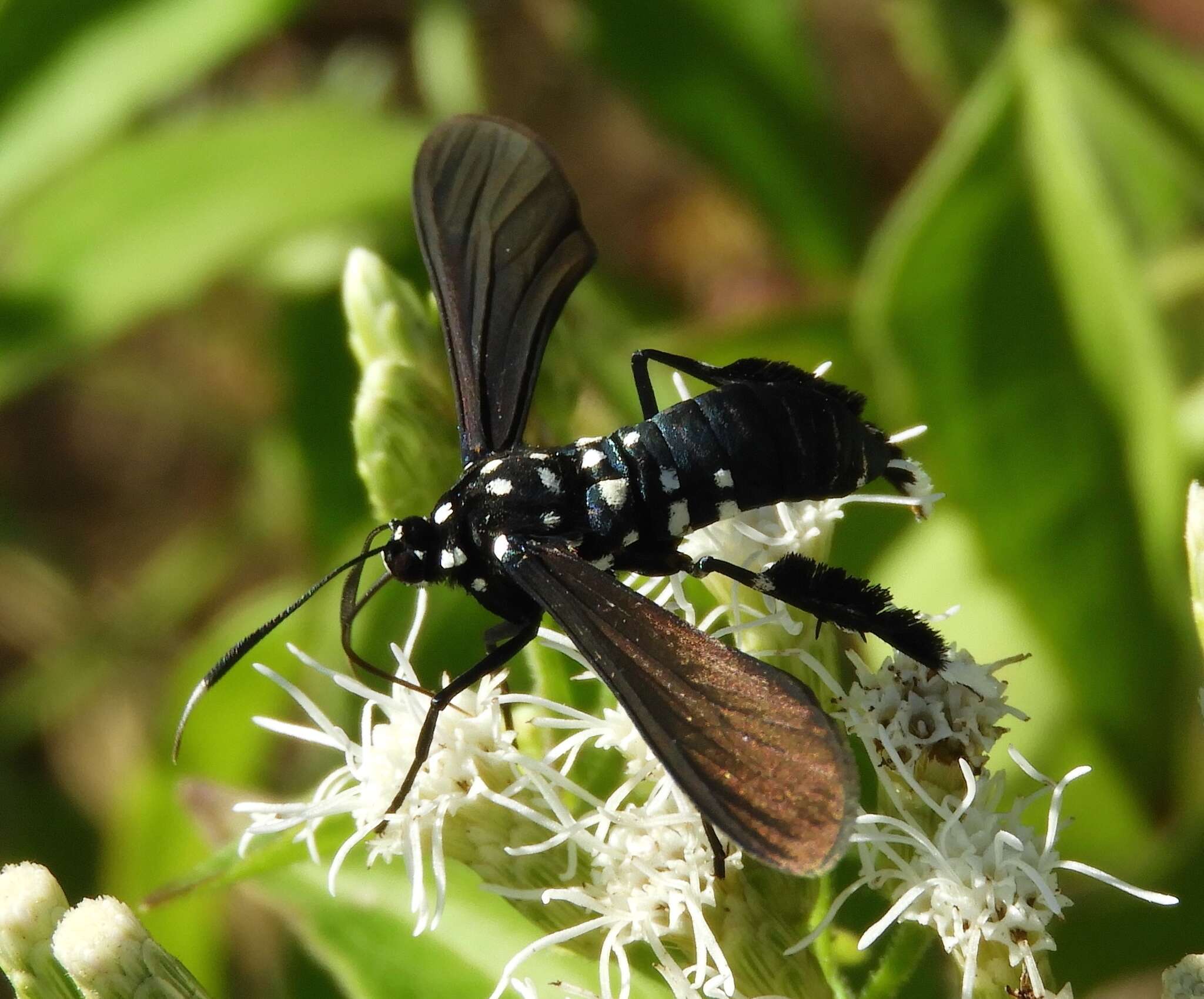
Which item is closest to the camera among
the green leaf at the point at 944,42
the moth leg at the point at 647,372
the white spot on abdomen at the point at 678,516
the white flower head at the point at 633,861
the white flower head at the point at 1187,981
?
the white flower head at the point at 1187,981

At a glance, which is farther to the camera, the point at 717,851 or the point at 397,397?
the point at 397,397

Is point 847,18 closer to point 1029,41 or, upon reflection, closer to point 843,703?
point 1029,41

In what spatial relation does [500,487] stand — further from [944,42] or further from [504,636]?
[944,42]

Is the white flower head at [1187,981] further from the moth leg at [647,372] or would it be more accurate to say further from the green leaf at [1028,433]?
the green leaf at [1028,433]

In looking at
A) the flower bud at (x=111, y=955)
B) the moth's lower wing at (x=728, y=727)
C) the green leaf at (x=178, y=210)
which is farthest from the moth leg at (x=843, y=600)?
the green leaf at (x=178, y=210)

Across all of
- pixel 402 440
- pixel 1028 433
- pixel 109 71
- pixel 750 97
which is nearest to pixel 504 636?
pixel 402 440

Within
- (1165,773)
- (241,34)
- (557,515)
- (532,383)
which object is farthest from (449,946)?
(241,34)
